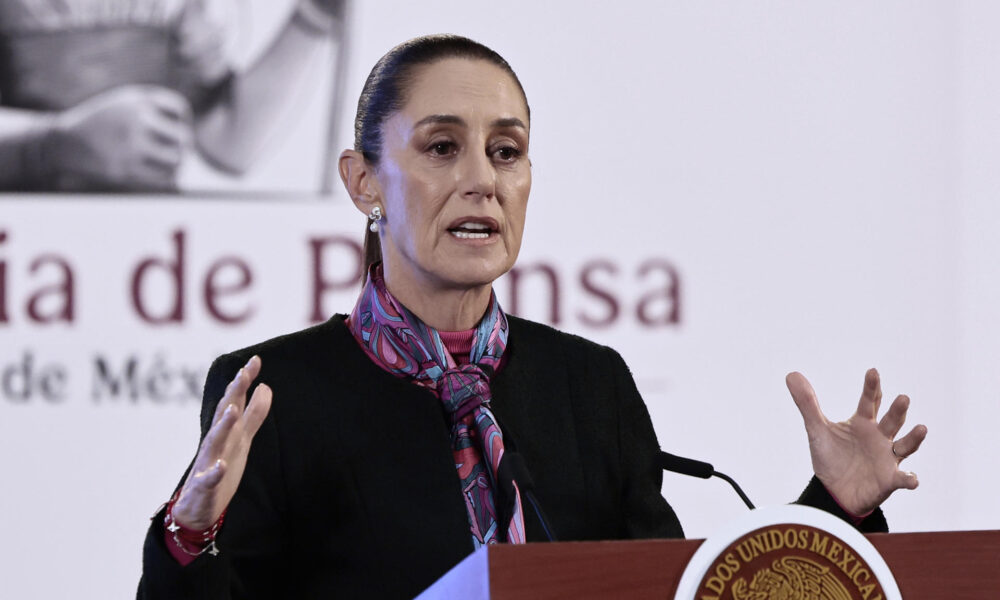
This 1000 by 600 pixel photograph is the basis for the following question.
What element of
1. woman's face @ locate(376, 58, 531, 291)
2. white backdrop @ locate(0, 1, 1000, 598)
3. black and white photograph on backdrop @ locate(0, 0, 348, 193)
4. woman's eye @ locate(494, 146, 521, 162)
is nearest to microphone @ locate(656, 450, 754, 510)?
woman's face @ locate(376, 58, 531, 291)

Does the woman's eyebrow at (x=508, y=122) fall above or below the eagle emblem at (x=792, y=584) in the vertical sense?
above

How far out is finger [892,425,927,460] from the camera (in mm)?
1720

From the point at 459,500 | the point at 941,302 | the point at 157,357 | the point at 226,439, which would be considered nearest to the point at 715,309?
the point at 941,302

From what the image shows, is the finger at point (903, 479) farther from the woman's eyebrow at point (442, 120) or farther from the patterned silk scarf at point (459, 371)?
the woman's eyebrow at point (442, 120)

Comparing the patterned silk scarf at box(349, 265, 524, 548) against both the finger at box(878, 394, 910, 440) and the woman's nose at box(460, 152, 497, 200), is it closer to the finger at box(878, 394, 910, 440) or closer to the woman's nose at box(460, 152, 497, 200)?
the woman's nose at box(460, 152, 497, 200)

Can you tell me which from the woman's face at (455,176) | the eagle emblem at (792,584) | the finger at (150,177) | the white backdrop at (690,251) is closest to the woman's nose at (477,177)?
the woman's face at (455,176)

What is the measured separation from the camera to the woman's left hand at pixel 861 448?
174cm

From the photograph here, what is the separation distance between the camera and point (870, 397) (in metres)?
1.75

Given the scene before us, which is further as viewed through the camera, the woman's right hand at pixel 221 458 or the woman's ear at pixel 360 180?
the woman's ear at pixel 360 180

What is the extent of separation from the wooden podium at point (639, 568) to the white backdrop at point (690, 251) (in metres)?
1.83

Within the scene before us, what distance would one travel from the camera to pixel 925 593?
125cm

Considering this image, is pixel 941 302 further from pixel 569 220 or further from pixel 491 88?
pixel 491 88

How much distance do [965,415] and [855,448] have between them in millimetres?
1545

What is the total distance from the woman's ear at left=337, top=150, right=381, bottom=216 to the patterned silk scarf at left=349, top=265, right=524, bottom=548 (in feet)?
0.36
